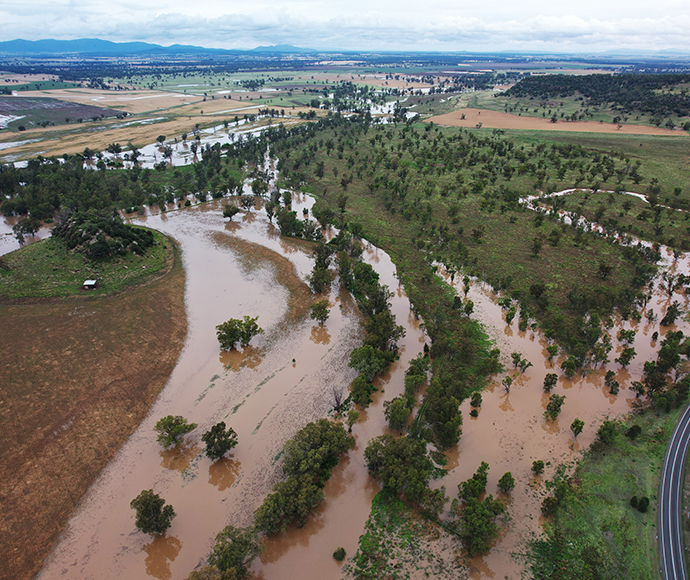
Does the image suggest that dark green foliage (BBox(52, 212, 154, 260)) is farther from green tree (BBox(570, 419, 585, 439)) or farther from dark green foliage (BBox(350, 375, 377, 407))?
green tree (BBox(570, 419, 585, 439))

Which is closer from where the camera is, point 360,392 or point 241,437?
point 241,437

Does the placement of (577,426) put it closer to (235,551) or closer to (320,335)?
(320,335)

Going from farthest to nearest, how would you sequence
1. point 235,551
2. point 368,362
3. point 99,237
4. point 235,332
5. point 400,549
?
point 99,237 < point 235,332 < point 368,362 < point 400,549 < point 235,551

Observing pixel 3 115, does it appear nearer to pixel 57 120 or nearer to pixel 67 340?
pixel 57 120

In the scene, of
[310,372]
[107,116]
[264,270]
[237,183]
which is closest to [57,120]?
[107,116]

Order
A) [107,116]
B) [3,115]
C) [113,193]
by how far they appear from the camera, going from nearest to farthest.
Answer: [113,193] < [3,115] < [107,116]

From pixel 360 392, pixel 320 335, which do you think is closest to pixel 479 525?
pixel 360 392

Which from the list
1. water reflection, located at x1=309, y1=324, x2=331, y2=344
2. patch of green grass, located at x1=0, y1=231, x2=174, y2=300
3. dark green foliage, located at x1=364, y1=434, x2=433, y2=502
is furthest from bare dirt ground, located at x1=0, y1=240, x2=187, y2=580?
dark green foliage, located at x1=364, y1=434, x2=433, y2=502
